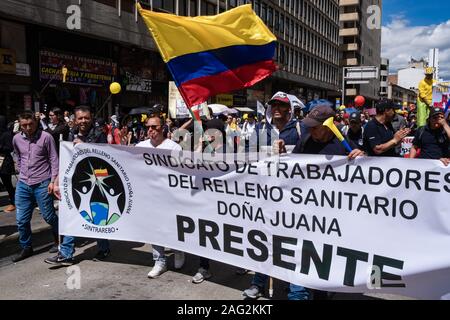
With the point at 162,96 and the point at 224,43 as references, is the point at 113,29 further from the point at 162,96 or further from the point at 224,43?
the point at 224,43

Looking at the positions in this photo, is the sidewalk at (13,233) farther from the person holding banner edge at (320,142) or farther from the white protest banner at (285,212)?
the person holding banner edge at (320,142)

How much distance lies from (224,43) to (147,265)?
2.79m

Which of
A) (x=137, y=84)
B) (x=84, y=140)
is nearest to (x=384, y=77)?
(x=137, y=84)

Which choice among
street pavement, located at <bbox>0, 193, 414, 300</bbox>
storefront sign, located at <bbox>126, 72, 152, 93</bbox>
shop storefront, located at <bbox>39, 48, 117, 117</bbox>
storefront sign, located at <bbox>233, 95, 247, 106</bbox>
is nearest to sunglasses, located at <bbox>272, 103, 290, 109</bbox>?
street pavement, located at <bbox>0, 193, 414, 300</bbox>

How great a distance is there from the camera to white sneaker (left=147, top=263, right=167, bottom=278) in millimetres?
4784

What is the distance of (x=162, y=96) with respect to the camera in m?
28.9

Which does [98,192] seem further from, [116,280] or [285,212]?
[285,212]

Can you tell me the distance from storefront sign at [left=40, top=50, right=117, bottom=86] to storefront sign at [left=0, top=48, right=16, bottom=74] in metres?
1.47

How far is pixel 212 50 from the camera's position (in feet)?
16.3

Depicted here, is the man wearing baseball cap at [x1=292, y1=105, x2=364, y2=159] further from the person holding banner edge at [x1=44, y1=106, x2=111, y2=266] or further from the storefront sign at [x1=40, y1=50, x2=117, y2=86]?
the storefront sign at [x1=40, y1=50, x2=117, y2=86]

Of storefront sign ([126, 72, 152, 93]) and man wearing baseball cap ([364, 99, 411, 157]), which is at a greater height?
storefront sign ([126, 72, 152, 93])

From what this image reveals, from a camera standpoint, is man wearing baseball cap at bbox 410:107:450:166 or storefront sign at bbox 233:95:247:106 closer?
man wearing baseball cap at bbox 410:107:450:166

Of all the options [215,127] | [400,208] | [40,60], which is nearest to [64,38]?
[40,60]
